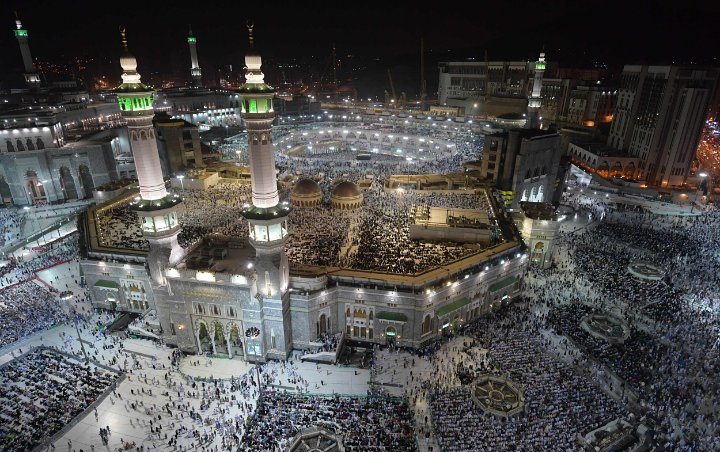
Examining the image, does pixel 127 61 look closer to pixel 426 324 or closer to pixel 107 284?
pixel 107 284

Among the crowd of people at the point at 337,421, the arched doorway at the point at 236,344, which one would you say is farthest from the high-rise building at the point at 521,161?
the arched doorway at the point at 236,344

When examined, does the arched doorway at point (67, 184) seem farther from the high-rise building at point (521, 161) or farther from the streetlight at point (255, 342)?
the high-rise building at point (521, 161)

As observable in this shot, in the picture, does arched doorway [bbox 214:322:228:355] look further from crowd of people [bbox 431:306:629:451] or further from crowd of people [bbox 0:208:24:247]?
crowd of people [bbox 0:208:24:247]

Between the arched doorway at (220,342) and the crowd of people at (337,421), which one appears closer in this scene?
the crowd of people at (337,421)

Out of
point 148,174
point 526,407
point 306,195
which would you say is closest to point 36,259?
point 148,174

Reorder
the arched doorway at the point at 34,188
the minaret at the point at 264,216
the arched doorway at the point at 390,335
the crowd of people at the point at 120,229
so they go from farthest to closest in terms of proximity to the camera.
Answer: the arched doorway at the point at 34,188 → the crowd of people at the point at 120,229 → the arched doorway at the point at 390,335 → the minaret at the point at 264,216

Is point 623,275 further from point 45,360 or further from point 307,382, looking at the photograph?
point 45,360

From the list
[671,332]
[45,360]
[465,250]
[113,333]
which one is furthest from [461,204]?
[45,360]
